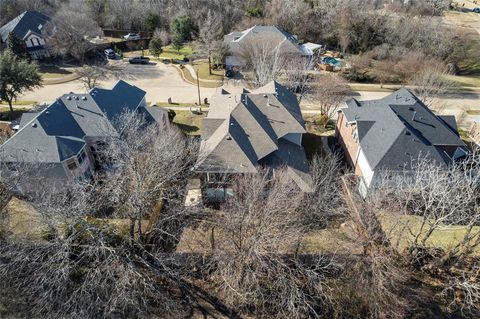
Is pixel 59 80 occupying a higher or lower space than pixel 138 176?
lower

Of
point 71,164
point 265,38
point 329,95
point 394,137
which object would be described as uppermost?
point 265,38

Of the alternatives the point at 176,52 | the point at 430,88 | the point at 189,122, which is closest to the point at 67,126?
the point at 189,122

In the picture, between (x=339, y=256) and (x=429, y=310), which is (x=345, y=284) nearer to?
(x=339, y=256)

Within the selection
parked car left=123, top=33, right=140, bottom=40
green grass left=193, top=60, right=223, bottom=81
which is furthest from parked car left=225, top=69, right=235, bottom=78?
parked car left=123, top=33, right=140, bottom=40

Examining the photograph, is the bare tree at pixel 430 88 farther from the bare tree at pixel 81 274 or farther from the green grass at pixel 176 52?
the green grass at pixel 176 52

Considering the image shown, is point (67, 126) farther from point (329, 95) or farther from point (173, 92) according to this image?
point (329, 95)

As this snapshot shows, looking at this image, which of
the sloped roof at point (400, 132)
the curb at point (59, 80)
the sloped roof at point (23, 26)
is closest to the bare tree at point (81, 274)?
the sloped roof at point (400, 132)

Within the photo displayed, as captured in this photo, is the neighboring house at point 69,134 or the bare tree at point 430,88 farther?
the bare tree at point 430,88

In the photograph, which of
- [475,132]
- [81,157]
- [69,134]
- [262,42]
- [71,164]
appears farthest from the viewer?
[262,42]
